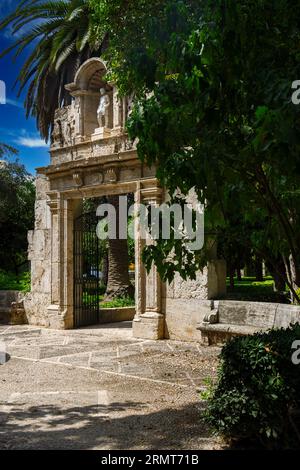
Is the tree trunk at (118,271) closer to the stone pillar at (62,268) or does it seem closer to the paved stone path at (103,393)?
the stone pillar at (62,268)

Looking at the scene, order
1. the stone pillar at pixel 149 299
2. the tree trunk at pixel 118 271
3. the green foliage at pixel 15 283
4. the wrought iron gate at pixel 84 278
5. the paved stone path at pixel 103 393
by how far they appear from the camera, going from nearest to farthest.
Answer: the paved stone path at pixel 103 393
the stone pillar at pixel 149 299
the wrought iron gate at pixel 84 278
the green foliage at pixel 15 283
the tree trunk at pixel 118 271

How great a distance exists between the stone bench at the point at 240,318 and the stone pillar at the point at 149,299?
101 centimetres

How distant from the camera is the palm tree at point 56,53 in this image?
12422mm

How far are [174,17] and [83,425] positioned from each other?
329 centimetres

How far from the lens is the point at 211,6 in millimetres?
2898

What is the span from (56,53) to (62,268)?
5.78 m

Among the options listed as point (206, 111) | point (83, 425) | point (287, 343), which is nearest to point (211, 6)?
point (206, 111)

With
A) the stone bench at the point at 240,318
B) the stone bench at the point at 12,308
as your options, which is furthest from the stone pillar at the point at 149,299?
the stone bench at the point at 12,308

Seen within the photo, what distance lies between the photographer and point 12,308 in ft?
36.3

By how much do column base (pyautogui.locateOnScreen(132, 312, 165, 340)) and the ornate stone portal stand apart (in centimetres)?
2

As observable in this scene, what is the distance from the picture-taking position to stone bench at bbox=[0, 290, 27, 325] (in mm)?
11070

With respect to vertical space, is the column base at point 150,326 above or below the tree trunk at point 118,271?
below

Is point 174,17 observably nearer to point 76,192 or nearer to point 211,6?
point 211,6

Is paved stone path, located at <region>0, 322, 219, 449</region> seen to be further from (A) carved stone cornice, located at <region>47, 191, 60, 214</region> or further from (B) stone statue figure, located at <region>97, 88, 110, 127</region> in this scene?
(B) stone statue figure, located at <region>97, 88, 110, 127</region>
